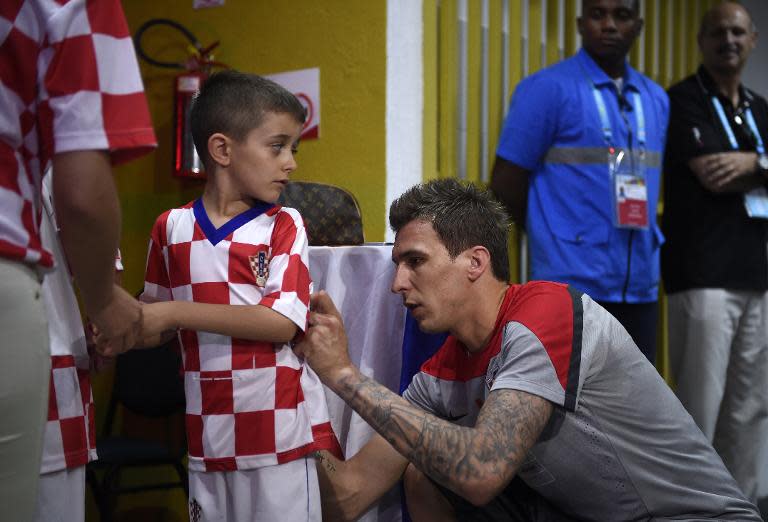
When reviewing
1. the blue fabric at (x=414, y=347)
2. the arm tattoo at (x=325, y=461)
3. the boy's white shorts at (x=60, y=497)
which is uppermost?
the blue fabric at (x=414, y=347)

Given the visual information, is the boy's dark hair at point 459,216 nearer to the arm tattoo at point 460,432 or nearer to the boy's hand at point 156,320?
the arm tattoo at point 460,432

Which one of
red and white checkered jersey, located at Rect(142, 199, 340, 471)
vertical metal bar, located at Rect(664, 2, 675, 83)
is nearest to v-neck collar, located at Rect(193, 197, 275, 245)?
red and white checkered jersey, located at Rect(142, 199, 340, 471)

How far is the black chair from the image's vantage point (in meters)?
2.99

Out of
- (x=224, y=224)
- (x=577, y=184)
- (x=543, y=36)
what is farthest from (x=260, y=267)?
(x=543, y=36)

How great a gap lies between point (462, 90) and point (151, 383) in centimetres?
167

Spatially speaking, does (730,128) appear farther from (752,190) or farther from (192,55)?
(192,55)

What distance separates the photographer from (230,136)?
164 centimetres

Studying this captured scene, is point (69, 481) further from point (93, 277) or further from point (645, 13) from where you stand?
point (645, 13)

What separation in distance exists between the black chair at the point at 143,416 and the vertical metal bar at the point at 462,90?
4.33 feet

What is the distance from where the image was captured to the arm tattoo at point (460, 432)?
151 centimetres

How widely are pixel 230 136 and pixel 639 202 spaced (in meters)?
1.71

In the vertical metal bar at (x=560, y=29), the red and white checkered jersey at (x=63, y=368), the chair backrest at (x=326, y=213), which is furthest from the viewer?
the vertical metal bar at (x=560, y=29)

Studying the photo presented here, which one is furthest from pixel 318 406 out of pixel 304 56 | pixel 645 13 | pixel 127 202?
pixel 645 13

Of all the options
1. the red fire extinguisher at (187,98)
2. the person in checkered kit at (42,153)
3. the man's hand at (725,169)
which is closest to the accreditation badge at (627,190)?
the man's hand at (725,169)
